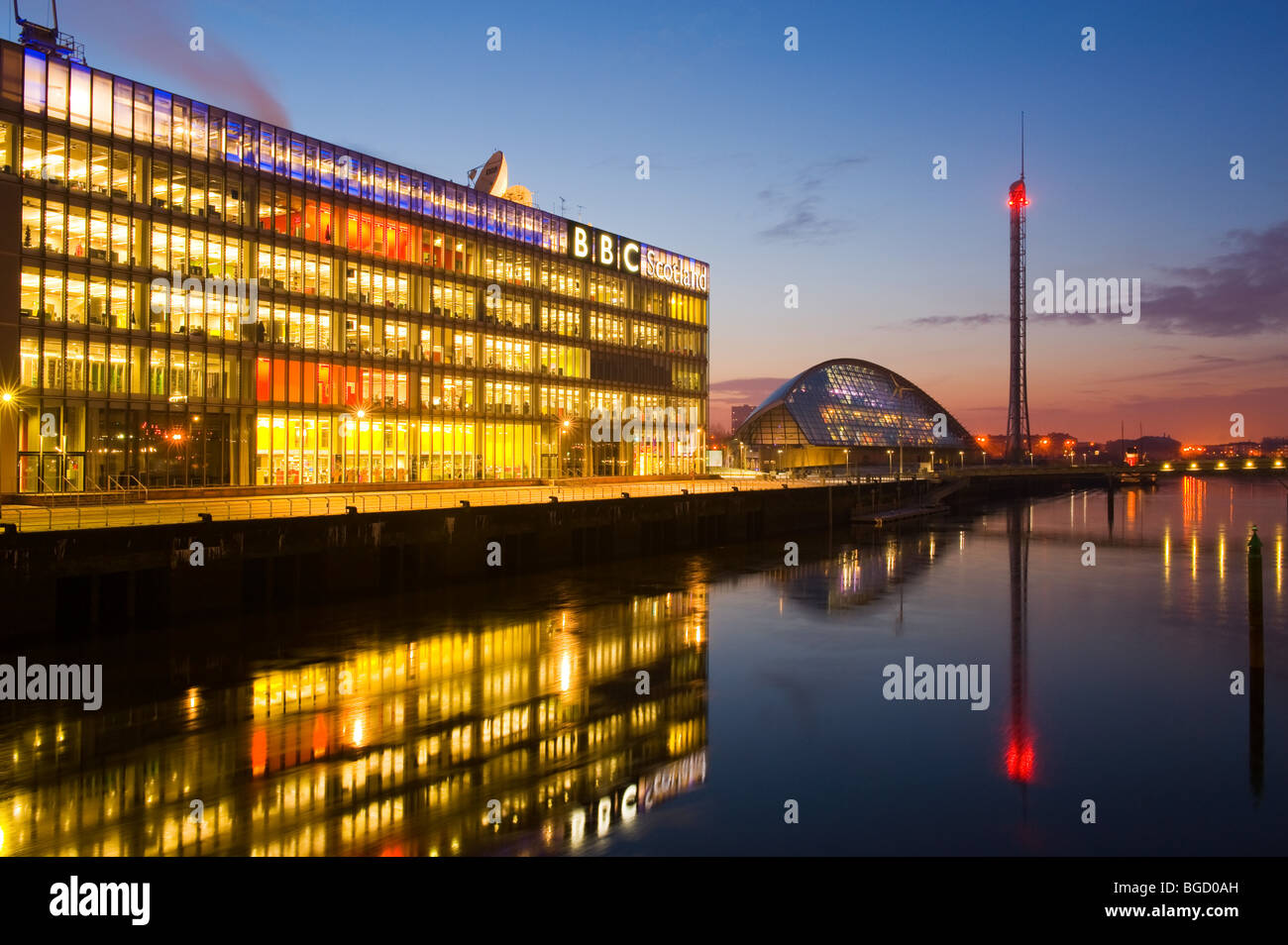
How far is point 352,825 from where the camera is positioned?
16.4 metres

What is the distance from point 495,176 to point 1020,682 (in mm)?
76303

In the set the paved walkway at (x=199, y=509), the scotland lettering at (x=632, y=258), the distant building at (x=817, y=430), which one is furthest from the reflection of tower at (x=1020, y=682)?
the distant building at (x=817, y=430)

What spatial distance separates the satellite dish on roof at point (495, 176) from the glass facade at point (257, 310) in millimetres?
5043

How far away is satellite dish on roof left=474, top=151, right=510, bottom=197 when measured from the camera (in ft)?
298

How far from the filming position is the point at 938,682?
30172mm

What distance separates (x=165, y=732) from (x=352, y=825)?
873 cm

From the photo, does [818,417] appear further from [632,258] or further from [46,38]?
[46,38]

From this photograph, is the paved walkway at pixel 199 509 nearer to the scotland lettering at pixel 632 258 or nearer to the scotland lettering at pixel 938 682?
the scotland lettering at pixel 938 682

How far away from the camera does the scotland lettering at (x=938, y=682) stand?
91.8 ft
